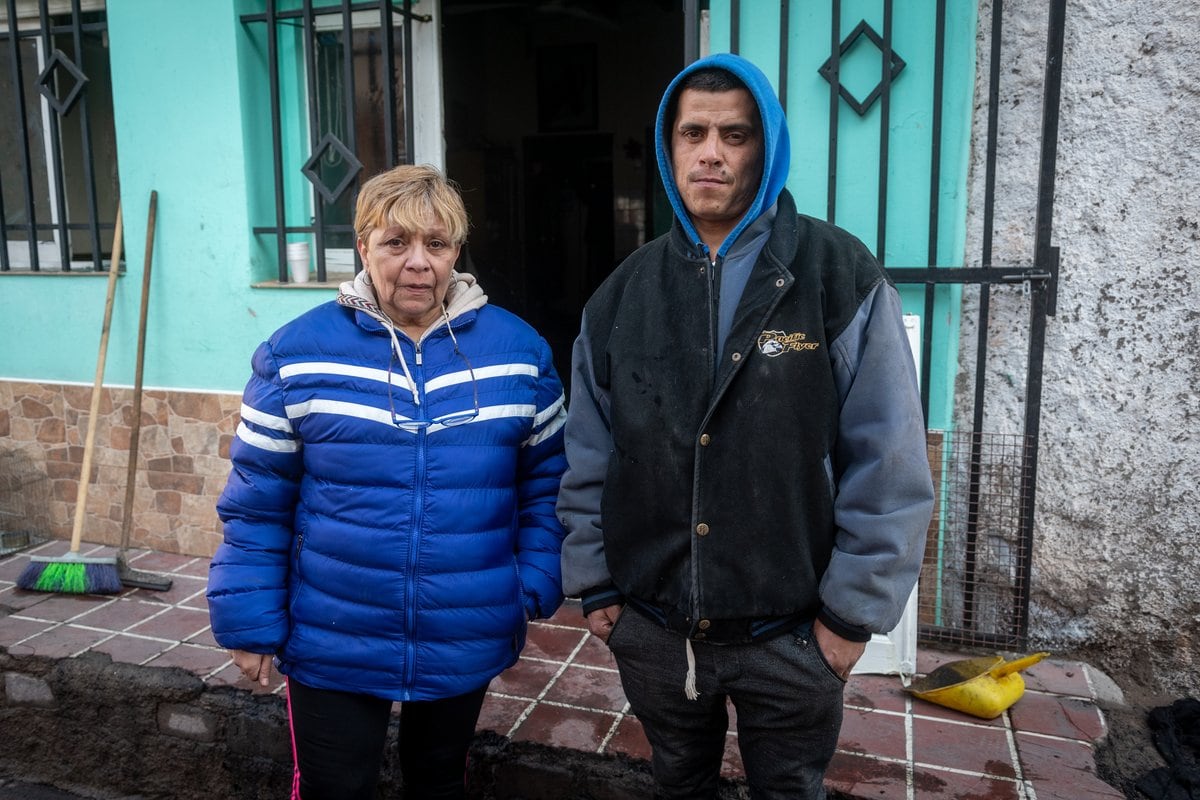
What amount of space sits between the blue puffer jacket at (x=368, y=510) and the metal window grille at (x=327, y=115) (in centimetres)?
228

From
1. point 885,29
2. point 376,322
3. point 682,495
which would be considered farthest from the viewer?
point 885,29

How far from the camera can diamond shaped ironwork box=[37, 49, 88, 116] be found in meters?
4.65

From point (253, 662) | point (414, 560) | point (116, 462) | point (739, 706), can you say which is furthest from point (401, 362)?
point (116, 462)

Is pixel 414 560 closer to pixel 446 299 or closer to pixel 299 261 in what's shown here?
pixel 446 299

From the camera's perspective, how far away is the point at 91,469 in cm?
479

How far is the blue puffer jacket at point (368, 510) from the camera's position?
2076 mm

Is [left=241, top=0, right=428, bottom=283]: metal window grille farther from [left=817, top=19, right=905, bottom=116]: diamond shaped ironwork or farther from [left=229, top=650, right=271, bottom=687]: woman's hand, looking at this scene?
[left=229, top=650, right=271, bottom=687]: woman's hand

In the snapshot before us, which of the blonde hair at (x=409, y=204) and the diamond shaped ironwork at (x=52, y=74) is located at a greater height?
the diamond shaped ironwork at (x=52, y=74)

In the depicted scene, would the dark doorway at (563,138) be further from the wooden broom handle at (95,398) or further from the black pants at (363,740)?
the black pants at (363,740)

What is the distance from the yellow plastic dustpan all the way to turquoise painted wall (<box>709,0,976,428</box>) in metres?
0.91

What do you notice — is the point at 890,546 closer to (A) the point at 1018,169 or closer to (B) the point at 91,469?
(A) the point at 1018,169

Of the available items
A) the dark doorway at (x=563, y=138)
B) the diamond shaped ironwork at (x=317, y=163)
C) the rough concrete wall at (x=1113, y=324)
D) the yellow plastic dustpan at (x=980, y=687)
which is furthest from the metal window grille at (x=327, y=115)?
the dark doorway at (x=563, y=138)

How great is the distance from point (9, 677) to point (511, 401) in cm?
275

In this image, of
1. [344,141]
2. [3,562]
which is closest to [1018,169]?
[344,141]
